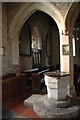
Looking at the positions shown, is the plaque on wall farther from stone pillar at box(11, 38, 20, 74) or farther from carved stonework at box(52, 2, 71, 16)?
stone pillar at box(11, 38, 20, 74)

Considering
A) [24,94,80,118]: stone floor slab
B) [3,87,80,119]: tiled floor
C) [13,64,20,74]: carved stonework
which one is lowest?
[3,87,80,119]: tiled floor

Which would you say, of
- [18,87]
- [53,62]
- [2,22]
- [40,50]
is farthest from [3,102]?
[53,62]

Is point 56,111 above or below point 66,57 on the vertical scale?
below

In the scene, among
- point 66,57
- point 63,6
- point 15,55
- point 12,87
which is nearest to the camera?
point 63,6

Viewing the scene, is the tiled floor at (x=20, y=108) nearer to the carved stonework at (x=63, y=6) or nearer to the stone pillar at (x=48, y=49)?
the carved stonework at (x=63, y=6)

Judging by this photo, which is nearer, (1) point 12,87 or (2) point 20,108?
(2) point 20,108

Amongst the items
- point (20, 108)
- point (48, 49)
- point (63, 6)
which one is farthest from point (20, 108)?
point (48, 49)

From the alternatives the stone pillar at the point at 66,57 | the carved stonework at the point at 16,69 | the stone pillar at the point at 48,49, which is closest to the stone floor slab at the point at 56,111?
the stone pillar at the point at 66,57

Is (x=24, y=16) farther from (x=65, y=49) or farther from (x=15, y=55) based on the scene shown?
(x=65, y=49)

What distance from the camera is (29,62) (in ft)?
23.4

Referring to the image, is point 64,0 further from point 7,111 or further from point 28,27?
point 7,111

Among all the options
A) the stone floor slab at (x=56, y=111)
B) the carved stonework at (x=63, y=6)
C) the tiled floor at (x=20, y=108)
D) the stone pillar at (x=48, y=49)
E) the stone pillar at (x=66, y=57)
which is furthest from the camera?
the stone pillar at (x=48, y=49)

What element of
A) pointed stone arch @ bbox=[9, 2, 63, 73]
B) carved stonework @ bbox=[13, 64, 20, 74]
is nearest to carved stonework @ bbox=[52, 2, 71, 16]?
pointed stone arch @ bbox=[9, 2, 63, 73]

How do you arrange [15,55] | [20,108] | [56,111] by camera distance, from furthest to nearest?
[15,55] < [20,108] < [56,111]
